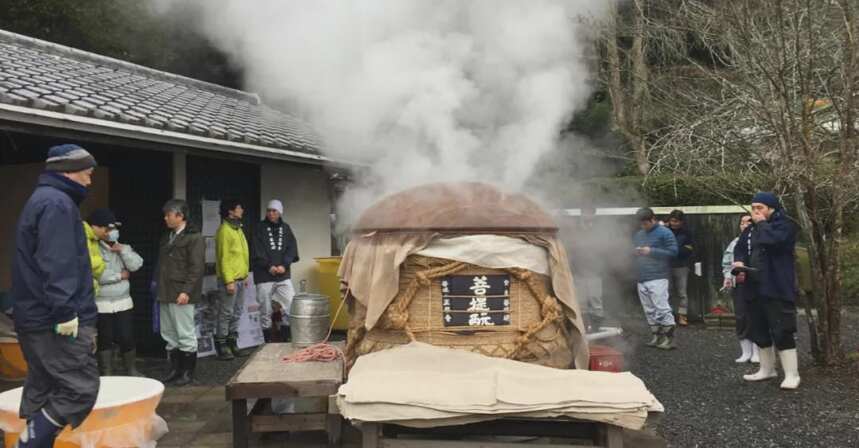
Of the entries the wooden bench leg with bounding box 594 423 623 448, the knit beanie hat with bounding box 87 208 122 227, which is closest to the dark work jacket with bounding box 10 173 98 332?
the knit beanie hat with bounding box 87 208 122 227

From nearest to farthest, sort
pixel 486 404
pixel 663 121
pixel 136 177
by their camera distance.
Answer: pixel 486 404 → pixel 136 177 → pixel 663 121

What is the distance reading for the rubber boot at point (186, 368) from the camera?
6382mm

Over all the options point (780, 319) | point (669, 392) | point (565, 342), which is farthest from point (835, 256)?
point (565, 342)

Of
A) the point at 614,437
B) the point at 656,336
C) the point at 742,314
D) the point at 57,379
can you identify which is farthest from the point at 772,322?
the point at 57,379

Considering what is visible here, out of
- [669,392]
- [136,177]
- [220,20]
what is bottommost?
[669,392]

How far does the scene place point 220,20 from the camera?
10.1 m

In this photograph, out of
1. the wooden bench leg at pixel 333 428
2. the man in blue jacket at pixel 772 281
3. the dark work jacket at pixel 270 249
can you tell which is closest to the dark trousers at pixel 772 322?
the man in blue jacket at pixel 772 281

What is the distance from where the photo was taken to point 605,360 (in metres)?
4.53

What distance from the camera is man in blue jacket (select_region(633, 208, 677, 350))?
26.1 feet

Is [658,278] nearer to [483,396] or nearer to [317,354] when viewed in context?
[317,354]

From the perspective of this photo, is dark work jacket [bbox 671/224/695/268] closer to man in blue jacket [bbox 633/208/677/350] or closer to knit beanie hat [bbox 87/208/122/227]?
man in blue jacket [bbox 633/208/677/350]

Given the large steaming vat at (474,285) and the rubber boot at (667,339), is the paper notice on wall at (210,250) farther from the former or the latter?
the rubber boot at (667,339)

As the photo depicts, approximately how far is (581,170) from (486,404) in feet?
17.9

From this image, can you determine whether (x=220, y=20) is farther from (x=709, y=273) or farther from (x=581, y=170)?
(x=709, y=273)
